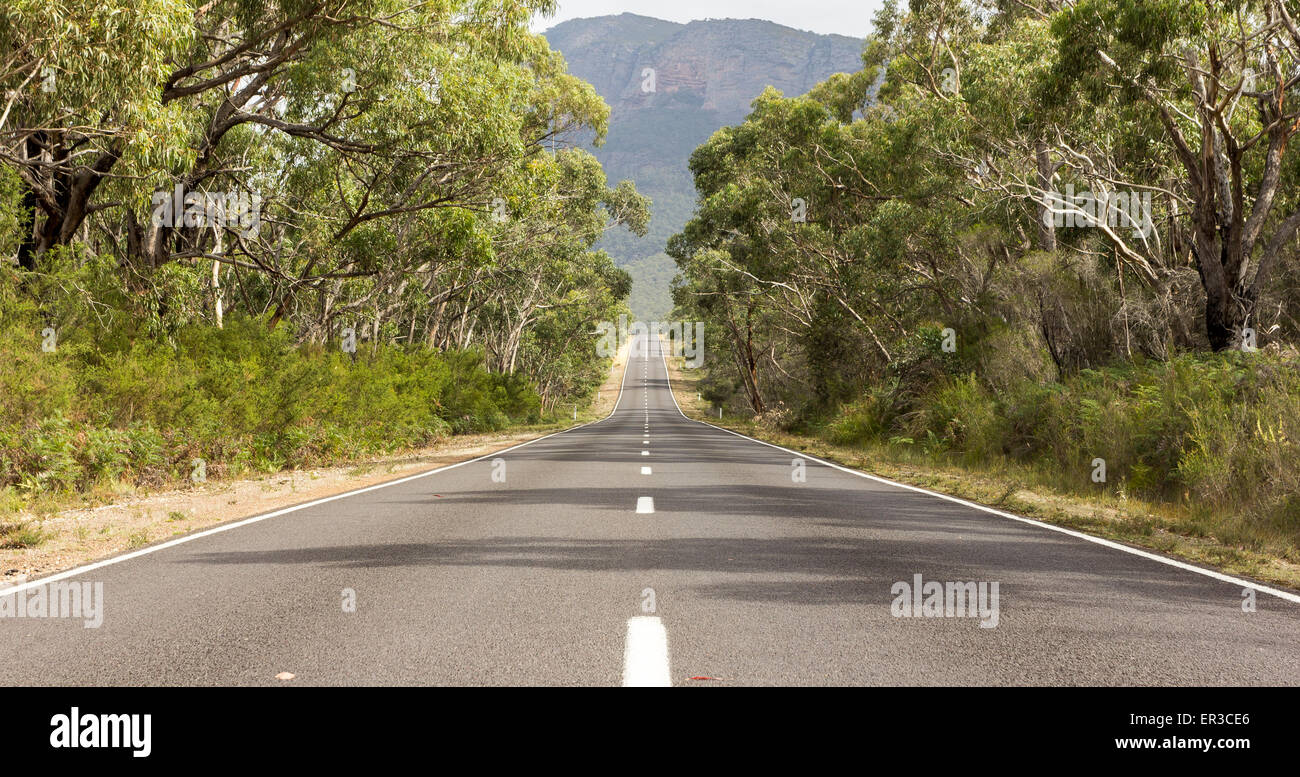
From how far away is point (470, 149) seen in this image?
60.7 ft

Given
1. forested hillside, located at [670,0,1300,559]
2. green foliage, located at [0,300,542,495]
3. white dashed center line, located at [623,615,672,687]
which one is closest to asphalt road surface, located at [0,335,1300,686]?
white dashed center line, located at [623,615,672,687]

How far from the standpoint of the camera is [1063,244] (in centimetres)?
2361

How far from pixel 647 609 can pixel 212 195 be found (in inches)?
738

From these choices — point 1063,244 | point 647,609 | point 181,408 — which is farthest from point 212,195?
point 1063,244

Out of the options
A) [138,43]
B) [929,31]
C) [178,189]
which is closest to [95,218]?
[178,189]

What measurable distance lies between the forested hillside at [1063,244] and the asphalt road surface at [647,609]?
3.30 meters

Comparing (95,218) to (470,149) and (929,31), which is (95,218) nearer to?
(470,149)

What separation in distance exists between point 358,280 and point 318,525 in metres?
21.8

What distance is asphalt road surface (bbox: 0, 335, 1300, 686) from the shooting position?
448cm

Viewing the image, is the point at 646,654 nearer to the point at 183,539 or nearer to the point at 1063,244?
the point at 183,539

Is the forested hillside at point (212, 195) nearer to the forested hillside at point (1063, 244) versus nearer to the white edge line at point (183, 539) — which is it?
the white edge line at point (183, 539)

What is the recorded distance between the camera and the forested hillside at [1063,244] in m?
12.7

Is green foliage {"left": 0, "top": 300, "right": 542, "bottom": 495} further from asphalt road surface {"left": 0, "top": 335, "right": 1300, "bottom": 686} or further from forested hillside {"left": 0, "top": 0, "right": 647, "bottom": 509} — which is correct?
asphalt road surface {"left": 0, "top": 335, "right": 1300, "bottom": 686}

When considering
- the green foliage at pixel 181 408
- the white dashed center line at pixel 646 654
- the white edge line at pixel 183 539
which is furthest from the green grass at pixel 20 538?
the white dashed center line at pixel 646 654
